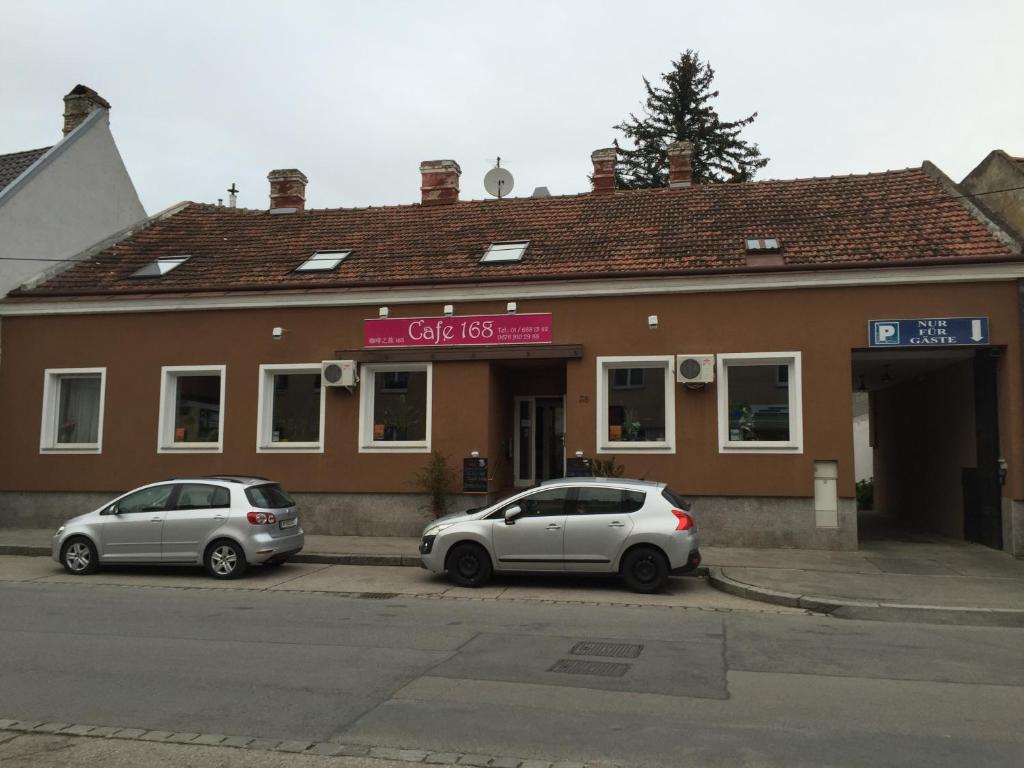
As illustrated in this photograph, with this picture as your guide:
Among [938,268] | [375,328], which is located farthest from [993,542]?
[375,328]

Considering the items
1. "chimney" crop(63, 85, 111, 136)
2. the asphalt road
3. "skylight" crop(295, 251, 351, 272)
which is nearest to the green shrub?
"skylight" crop(295, 251, 351, 272)

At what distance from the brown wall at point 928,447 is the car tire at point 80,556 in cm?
1447

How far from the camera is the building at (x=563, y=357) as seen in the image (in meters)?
13.6

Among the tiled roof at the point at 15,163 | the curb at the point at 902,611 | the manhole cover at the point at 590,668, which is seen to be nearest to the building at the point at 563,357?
the tiled roof at the point at 15,163

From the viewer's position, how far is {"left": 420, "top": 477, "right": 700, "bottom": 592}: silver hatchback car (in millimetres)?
10484

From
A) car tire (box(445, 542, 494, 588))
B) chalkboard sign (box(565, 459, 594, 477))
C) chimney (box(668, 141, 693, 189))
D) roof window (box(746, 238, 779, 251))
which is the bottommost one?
car tire (box(445, 542, 494, 588))

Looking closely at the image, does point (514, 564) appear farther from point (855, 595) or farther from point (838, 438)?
point (838, 438)

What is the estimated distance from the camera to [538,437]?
17.2 m

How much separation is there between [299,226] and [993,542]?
15.9 metres

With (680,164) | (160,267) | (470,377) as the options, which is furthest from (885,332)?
(160,267)

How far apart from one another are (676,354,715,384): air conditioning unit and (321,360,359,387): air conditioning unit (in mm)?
6041

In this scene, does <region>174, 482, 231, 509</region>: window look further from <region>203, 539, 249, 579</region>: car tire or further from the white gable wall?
the white gable wall

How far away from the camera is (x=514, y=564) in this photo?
1091cm

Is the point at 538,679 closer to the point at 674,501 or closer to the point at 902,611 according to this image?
the point at 674,501
